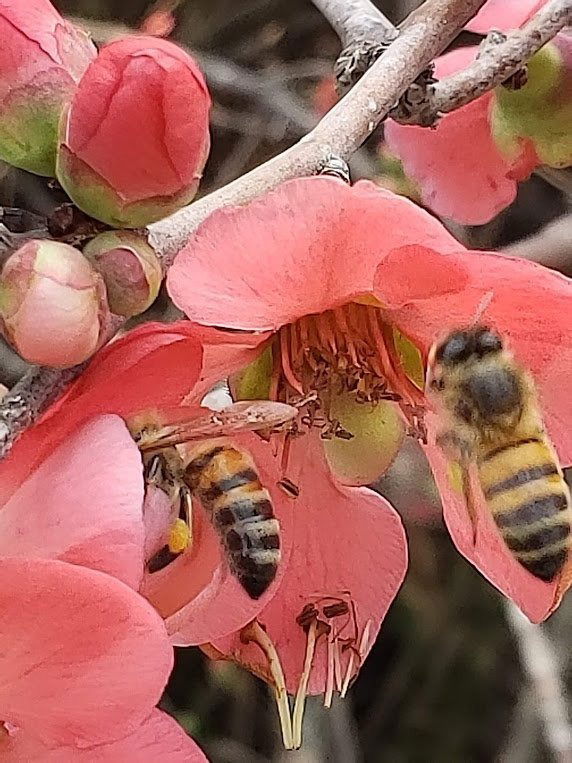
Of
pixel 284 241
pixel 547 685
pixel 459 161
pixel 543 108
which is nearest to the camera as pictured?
pixel 284 241

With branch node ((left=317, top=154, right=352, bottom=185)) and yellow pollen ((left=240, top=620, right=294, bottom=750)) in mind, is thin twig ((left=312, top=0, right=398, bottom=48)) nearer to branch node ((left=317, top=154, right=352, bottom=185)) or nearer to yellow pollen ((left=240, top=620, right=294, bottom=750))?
branch node ((left=317, top=154, right=352, bottom=185))

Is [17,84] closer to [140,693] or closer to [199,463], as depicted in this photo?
[199,463]

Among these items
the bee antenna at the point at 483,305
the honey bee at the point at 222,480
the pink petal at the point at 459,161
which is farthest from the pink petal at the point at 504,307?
the pink petal at the point at 459,161

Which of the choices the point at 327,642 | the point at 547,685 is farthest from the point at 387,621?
the point at 327,642

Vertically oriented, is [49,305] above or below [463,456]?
above

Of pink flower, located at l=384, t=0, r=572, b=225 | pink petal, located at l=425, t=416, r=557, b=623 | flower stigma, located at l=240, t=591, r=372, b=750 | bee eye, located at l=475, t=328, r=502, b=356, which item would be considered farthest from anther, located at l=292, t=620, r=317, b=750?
→ pink flower, located at l=384, t=0, r=572, b=225

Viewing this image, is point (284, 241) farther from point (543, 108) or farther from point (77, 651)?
point (543, 108)

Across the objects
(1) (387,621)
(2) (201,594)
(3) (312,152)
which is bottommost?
(1) (387,621)
